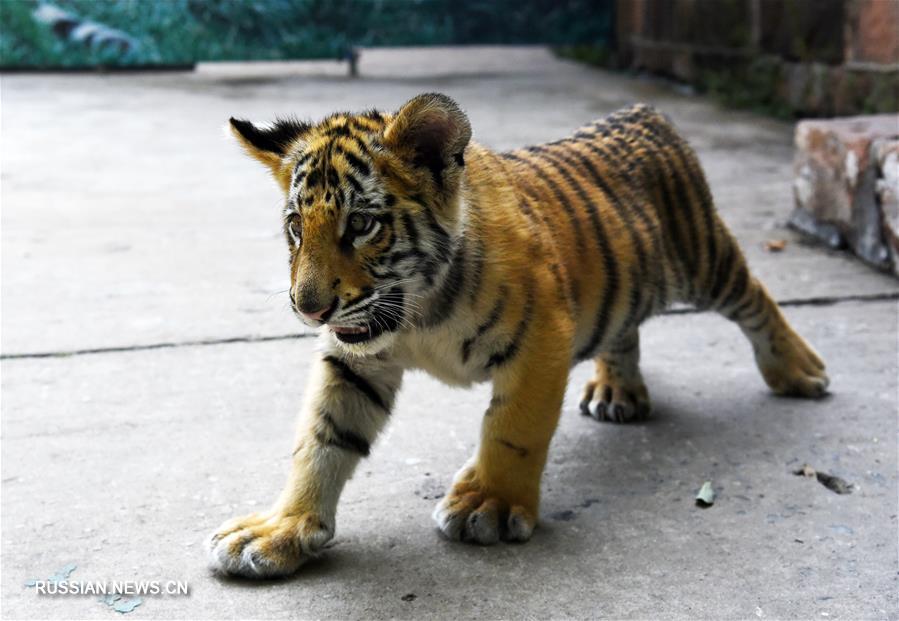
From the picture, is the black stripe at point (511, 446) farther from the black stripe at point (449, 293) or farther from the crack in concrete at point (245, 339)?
the crack in concrete at point (245, 339)

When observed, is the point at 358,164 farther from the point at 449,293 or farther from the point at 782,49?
the point at 782,49

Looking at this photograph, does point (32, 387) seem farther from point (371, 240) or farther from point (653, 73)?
point (653, 73)

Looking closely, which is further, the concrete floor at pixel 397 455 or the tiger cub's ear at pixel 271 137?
the tiger cub's ear at pixel 271 137

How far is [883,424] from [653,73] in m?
11.1

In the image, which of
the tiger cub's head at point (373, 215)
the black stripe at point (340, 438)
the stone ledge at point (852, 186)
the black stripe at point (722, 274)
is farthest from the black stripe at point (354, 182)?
the stone ledge at point (852, 186)

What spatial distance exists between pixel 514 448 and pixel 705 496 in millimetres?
646

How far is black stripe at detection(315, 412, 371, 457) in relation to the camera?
3029mm

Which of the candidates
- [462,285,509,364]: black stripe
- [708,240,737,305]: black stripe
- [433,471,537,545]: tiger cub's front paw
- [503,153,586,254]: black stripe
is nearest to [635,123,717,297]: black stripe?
[708,240,737,305]: black stripe

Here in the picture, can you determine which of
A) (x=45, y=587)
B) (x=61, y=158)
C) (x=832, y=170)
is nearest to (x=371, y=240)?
(x=45, y=587)

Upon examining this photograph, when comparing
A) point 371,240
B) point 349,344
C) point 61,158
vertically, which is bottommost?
point 61,158

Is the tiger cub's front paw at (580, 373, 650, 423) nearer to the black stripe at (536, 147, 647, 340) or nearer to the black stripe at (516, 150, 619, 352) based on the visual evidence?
the black stripe at (536, 147, 647, 340)

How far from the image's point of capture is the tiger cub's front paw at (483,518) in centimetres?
299

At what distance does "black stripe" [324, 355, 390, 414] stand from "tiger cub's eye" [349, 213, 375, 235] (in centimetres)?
51

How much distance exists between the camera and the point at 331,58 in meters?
16.3
